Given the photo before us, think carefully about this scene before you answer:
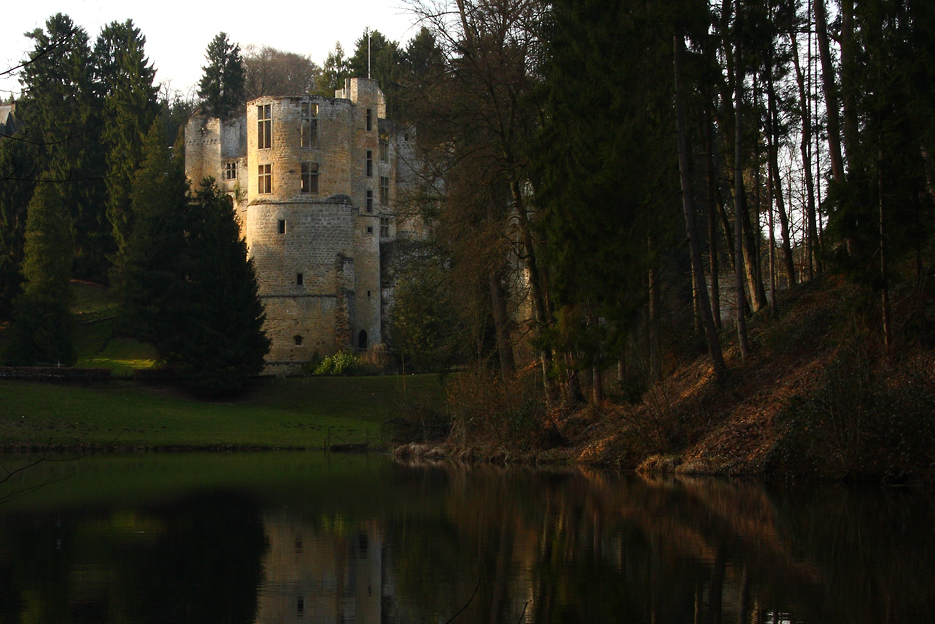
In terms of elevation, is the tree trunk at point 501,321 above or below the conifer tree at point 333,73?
below

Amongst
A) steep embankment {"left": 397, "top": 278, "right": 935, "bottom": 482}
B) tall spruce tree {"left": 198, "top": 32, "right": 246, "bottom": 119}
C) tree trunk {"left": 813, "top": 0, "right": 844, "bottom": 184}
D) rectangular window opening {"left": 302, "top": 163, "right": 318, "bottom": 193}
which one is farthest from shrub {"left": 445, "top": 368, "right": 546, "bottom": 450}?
tall spruce tree {"left": 198, "top": 32, "right": 246, "bottom": 119}

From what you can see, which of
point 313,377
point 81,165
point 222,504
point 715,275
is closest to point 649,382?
point 715,275

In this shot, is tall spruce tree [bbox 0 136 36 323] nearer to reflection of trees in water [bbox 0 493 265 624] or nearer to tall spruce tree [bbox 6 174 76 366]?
tall spruce tree [bbox 6 174 76 366]

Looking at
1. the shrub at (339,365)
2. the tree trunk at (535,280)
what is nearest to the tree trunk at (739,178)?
the tree trunk at (535,280)

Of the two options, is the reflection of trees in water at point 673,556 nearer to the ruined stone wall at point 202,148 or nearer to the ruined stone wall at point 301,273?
the ruined stone wall at point 301,273

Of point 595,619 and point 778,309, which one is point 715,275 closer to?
point 778,309

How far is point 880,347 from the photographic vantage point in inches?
659

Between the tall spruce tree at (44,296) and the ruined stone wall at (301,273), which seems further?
the ruined stone wall at (301,273)

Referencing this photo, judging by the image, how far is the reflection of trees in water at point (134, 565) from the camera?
7.41 meters

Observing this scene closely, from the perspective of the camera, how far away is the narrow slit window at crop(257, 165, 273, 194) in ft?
177

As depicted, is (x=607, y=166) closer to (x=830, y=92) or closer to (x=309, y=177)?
(x=830, y=92)

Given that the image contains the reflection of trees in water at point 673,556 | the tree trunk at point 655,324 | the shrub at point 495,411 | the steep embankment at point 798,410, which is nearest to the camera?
the reflection of trees in water at point 673,556

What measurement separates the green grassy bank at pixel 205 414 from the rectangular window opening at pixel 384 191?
17.1 meters

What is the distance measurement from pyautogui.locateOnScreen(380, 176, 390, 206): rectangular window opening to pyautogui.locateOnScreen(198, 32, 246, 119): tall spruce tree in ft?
53.4
